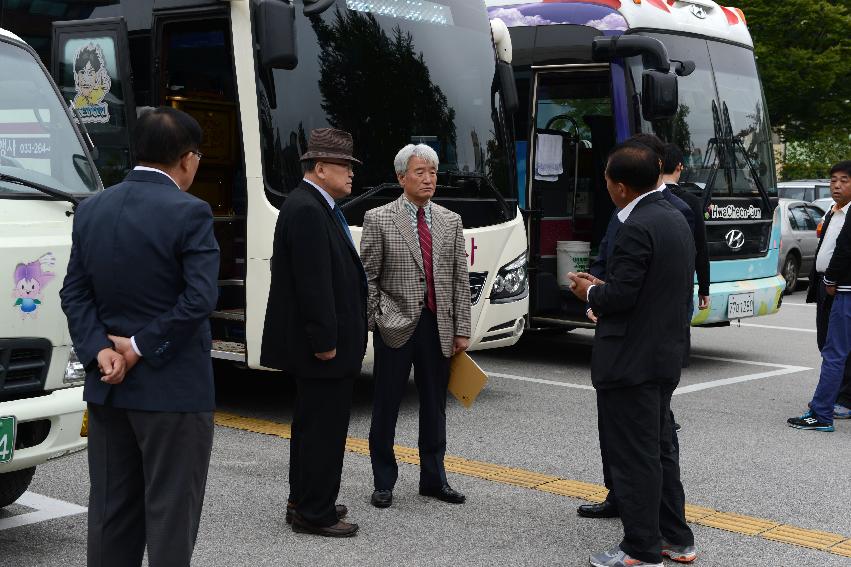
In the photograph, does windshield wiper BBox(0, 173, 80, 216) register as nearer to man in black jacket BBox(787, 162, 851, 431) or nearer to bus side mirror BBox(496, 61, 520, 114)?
bus side mirror BBox(496, 61, 520, 114)

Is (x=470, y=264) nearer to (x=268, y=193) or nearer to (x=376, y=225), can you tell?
(x=268, y=193)

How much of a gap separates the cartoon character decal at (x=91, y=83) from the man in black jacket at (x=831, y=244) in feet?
16.3

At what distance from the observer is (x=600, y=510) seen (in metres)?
5.81

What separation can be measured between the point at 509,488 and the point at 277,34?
3.04 m

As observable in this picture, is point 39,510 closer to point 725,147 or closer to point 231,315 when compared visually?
point 231,315

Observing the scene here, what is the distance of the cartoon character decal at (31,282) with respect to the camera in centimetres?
468

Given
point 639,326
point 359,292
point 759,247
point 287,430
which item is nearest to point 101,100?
point 287,430

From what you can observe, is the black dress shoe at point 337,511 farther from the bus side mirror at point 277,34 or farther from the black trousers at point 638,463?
the bus side mirror at point 277,34

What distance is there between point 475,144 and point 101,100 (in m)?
2.53

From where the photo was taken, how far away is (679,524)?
5172mm

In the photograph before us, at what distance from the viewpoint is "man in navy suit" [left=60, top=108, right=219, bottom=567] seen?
3.67m

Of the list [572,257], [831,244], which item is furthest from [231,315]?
[831,244]

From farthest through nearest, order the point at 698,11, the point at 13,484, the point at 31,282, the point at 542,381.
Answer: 1. the point at 698,11
2. the point at 542,381
3. the point at 13,484
4. the point at 31,282


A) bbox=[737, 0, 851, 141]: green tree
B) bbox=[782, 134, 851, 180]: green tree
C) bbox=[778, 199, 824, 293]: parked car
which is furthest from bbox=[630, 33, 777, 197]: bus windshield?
bbox=[782, 134, 851, 180]: green tree
